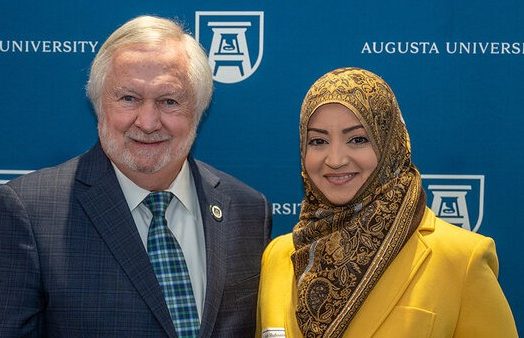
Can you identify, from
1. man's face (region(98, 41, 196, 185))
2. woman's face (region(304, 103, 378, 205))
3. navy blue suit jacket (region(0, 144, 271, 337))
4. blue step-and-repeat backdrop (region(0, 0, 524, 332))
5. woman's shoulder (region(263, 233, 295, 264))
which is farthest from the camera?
blue step-and-repeat backdrop (region(0, 0, 524, 332))

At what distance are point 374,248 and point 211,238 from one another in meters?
0.55

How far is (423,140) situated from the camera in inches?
129

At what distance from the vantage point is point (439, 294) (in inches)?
93.9

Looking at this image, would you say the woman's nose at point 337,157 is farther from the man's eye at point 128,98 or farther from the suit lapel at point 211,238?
the man's eye at point 128,98

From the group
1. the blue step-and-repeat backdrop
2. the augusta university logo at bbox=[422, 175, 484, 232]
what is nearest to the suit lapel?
the blue step-and-repeat backdrop

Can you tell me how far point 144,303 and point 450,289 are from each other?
2.97 feet

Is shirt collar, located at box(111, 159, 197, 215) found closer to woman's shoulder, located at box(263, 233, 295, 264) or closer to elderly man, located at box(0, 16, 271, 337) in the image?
elderly man, located at box(0, 16, 271, 337)

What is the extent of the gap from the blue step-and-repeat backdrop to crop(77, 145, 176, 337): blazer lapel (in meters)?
0.80

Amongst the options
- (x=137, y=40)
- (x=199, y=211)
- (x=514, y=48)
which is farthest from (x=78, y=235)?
(x=514, y=48)

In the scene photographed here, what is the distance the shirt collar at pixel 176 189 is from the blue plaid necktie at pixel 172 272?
0.16ft

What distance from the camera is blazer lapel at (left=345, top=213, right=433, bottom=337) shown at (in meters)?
2.42

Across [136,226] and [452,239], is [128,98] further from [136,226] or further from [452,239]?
[452,239]

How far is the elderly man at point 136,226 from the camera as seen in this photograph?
2402 mm

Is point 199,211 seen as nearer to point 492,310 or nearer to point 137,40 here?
point 137,40
